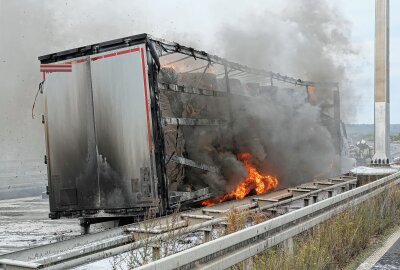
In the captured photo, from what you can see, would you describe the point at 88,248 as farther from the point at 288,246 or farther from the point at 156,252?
the point at 288,246

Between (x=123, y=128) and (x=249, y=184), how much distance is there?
4.34 m

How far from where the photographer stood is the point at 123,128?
7586mm

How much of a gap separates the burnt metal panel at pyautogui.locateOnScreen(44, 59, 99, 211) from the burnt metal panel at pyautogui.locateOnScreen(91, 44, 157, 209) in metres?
0.18

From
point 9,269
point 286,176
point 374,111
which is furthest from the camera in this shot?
point 374,111

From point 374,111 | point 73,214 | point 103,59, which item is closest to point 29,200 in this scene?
point 73,214

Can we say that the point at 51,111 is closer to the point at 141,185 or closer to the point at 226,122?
the point at 141,185

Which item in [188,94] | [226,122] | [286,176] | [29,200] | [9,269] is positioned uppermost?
[188,94]

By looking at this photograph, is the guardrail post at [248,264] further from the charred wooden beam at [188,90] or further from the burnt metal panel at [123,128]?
the charred wooden beam at [188,90]

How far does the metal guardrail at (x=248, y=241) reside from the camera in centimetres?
324

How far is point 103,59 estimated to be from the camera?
307 inches

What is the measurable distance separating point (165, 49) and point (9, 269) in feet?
16.5

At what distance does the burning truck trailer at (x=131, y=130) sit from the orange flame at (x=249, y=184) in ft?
0.60

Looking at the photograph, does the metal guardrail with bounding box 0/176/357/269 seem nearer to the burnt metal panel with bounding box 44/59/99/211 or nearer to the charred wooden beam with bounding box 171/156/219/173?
the charred wooden beam with bounding box 171/156/219/173

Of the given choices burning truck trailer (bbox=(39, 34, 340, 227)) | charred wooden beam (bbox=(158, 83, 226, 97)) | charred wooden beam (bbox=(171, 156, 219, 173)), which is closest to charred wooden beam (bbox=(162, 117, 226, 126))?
burning truck trailer (bbox=(39, 34, 340, 227))
